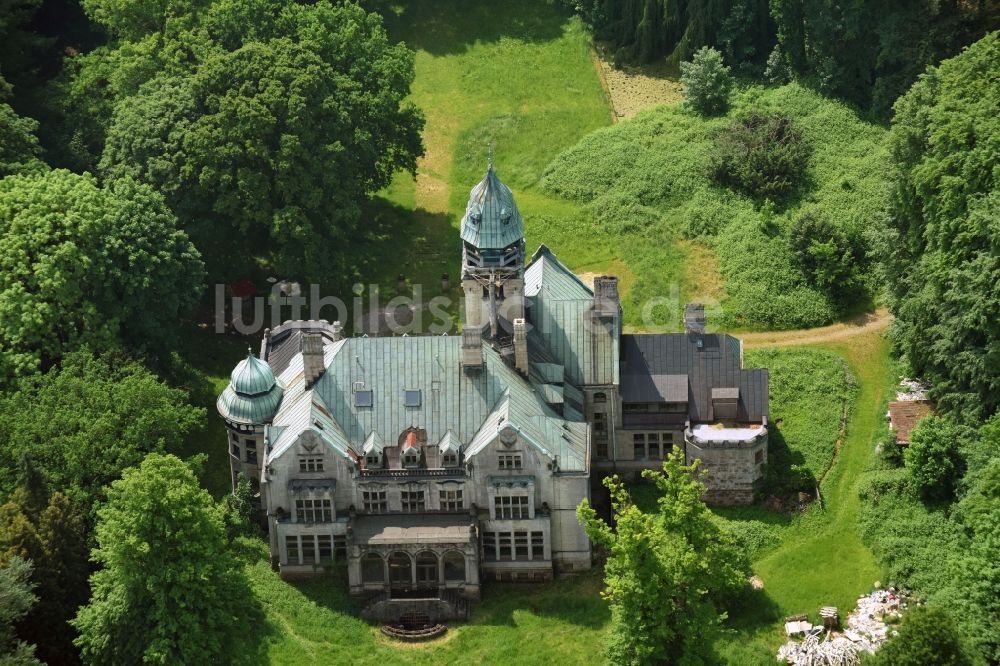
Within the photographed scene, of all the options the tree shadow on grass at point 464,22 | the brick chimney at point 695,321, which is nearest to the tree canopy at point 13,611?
the brick chimney at point 695,321

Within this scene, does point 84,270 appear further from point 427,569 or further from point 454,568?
point 454,568

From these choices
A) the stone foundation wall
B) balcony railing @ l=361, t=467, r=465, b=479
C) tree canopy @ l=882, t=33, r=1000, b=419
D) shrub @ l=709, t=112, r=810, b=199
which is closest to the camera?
the stone foundation wall

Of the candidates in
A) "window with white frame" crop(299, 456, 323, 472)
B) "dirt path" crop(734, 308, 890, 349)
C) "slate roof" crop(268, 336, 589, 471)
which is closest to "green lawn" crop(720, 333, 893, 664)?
"dirt path" crop(734, 308, 890, 349)

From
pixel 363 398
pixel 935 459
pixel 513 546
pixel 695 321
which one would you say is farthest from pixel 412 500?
pixel 935 459

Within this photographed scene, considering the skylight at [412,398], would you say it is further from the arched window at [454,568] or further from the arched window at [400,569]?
the arched window at [454,568]

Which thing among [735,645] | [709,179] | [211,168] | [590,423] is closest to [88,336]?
[211,168]

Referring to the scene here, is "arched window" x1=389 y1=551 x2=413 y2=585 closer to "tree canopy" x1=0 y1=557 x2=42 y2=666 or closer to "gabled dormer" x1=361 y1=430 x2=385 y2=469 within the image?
"gabled dormer" x1=361 y1=430 x2=385 y2=469
